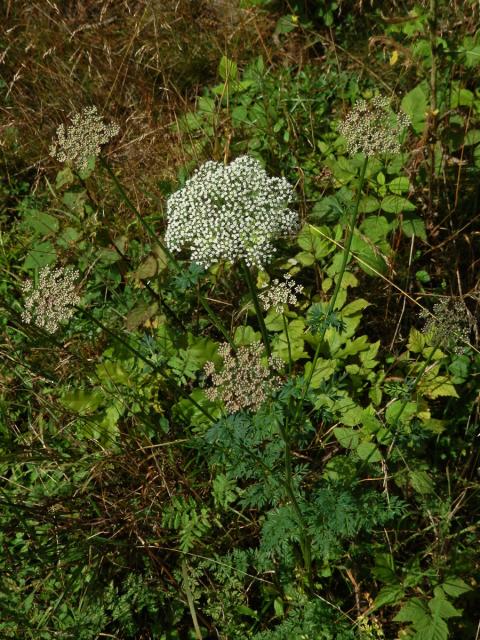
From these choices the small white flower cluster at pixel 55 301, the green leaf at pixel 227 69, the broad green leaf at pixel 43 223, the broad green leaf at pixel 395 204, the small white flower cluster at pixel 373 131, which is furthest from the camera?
the green leaf at pixel 227 69

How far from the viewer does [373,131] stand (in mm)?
2289

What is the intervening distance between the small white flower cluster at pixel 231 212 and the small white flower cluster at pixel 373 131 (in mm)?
377

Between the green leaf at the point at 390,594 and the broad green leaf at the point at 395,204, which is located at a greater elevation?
the broad green leaf at the point at 395,204

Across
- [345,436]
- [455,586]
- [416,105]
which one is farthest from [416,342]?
[416,105]

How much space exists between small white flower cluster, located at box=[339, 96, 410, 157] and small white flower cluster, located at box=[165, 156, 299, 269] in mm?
377

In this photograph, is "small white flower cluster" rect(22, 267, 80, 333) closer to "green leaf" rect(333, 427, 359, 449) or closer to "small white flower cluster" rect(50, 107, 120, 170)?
"small white flower cluster" rect(50, 107, 120, 170)

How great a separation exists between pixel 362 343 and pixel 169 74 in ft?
9.53

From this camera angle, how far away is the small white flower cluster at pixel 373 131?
7.27 feet

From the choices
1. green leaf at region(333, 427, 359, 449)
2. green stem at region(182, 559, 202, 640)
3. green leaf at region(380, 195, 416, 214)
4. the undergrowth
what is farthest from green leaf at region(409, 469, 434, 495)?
green leaf at region(380, 195, 416, 214)

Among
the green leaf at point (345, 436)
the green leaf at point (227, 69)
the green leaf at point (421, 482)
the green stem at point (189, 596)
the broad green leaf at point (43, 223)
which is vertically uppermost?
the green leaf at point (227, 69)

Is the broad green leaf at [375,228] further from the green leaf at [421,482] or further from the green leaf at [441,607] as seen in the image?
the green leaf at [441,607]

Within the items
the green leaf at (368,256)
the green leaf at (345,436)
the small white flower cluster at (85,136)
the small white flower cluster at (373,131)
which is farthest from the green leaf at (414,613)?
the small white flower cluster at (85,136)

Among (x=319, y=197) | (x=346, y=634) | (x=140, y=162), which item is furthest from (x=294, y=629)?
(x=140, y=162)

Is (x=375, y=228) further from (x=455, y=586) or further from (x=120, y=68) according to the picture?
(x=120, y=68)
